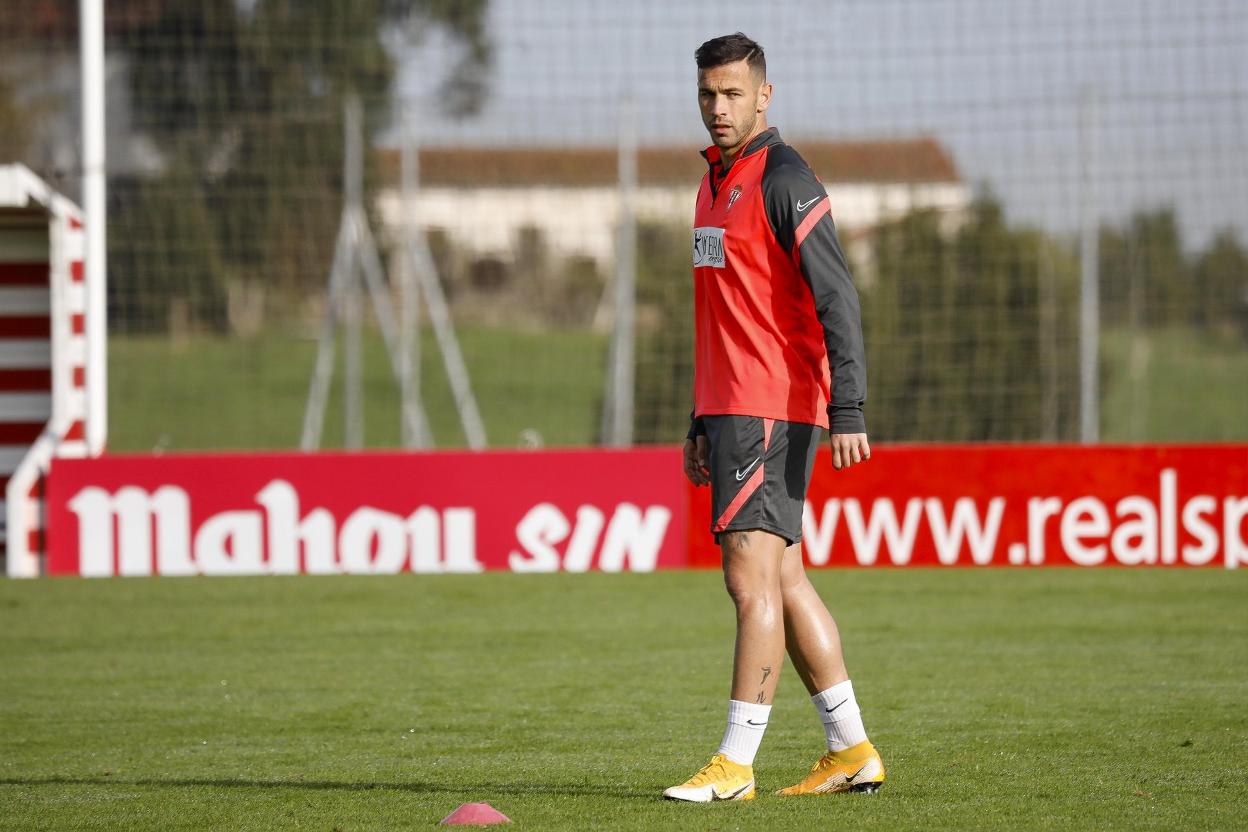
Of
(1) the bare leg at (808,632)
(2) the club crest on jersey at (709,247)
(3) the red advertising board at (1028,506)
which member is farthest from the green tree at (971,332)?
(1) the bare leg at (808,632)

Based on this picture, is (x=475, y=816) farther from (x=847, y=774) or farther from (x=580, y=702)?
(x=580, y=702)

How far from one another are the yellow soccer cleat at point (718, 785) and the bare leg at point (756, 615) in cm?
18

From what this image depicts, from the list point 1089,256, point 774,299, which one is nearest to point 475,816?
point 774,299

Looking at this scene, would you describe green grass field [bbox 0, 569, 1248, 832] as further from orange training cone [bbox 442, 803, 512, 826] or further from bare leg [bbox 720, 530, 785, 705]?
bare leg [bbox 720, 530, 785, 705]

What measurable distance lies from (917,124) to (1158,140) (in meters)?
1.82

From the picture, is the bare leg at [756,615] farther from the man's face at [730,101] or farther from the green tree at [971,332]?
the green tree at [971,332]

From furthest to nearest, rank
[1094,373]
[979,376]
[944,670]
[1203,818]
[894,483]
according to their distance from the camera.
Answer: [979,376] < [1094,373] < [894,483] < [944,670] < [1203,818]

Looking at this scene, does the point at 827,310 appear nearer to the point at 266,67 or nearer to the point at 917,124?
the point at 917,124

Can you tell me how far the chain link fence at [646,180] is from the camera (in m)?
12.9

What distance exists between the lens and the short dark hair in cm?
445

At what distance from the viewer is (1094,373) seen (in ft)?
41.0

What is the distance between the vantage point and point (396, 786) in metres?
4.82

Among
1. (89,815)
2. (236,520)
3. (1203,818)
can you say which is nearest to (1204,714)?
(1203,818)

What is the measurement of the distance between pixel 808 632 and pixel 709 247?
3.52 feet
